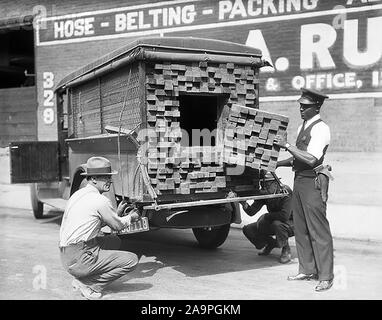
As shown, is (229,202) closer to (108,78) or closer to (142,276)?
(142,276)

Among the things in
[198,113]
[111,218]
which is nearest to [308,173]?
[198,113]

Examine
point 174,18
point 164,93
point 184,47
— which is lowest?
point 164,93

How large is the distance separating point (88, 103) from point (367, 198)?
18.3 feet

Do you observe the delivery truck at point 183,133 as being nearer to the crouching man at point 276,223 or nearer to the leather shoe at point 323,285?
the crouching man at point 276,223

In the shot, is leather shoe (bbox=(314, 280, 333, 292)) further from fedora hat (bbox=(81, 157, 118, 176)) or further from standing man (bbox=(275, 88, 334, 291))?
fedora hat (bbox=(81, 157, 118, 176))

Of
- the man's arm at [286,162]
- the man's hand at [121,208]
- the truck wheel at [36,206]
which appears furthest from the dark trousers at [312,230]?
the truck wheel at [36,206]

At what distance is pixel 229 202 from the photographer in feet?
18.9

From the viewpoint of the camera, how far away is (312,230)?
5375 mm

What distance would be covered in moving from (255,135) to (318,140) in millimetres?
677

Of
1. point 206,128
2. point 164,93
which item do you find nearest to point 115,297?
point 164,93

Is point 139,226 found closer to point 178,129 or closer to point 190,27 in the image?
point 178,129

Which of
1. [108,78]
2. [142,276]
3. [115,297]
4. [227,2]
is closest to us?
[115,297]

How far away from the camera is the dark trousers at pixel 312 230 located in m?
5.31

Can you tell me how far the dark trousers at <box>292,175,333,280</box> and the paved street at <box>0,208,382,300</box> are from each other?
0.74 feet
